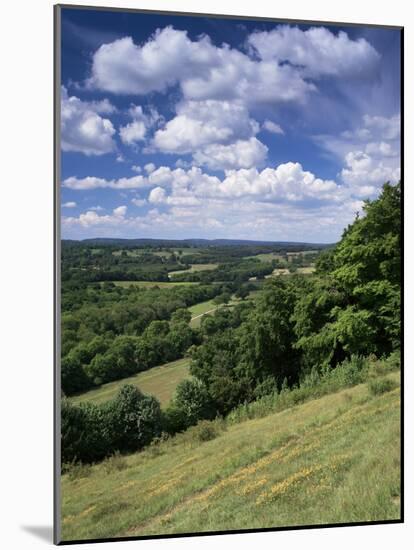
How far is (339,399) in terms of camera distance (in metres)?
6.94

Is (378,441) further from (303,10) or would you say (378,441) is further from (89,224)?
(303,10)

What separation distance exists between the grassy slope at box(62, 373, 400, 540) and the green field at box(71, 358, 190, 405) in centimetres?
42

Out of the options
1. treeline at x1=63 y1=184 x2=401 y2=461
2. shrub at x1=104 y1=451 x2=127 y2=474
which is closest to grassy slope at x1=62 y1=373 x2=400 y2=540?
shrub at x1=104 y1=451 x2=127 y2=474

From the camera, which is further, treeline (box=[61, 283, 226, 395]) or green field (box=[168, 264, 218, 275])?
green field (box=[168, 264, 218, 275])

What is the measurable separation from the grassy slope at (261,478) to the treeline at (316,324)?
0.34m

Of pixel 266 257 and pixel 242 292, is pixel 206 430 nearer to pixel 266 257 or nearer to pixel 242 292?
pixel 242 292

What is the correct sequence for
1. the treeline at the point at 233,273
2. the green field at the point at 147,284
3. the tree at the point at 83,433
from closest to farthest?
1. the tree at the point at 83,433
2. the green field at the point at 147,284
3. the treeline at the point at 233,273

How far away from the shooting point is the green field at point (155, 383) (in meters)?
6.29

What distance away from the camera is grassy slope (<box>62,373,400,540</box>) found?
6.20 m

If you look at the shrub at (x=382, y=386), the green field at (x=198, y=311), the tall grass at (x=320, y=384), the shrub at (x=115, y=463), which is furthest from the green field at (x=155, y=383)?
the shrub at (x=382, y=386)

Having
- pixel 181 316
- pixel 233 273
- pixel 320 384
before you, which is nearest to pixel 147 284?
pixel 181 316

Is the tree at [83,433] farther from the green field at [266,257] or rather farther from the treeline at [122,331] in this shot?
the green field at [266,257]

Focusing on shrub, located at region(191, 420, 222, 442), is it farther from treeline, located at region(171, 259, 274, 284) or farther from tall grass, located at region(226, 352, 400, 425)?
treeline, located at region(171, 259, 274, 284)

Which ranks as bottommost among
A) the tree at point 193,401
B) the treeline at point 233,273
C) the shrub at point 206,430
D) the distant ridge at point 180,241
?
the shrub at point 206,430
